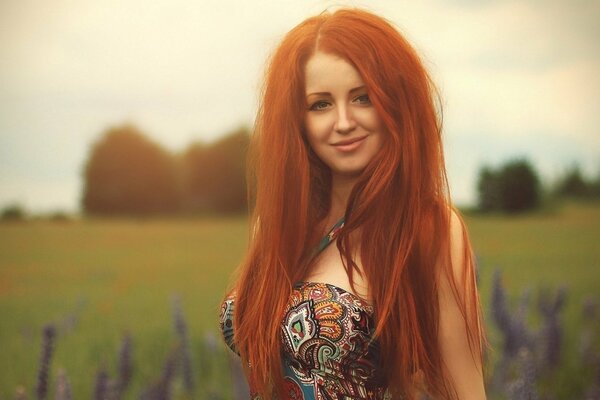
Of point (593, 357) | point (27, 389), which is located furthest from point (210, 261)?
point (593, 357)

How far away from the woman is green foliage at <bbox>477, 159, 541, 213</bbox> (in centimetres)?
158

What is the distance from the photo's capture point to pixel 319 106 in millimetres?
1182

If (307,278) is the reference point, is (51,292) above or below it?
below

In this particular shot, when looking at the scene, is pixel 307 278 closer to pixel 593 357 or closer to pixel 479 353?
pixel 479 353

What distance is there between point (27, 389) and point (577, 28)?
7.72ft

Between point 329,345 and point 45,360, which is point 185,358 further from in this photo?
point 329,345

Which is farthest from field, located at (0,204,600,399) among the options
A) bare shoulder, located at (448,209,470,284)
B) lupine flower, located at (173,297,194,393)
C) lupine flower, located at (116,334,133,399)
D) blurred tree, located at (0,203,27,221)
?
bare shoulder, located at (448,209,470,284)

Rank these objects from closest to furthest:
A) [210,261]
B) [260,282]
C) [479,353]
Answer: [479,353], [260,282], [210,261]

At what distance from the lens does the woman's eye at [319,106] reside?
1.17 m

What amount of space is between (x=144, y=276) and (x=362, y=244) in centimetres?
157

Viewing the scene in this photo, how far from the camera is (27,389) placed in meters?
2.07

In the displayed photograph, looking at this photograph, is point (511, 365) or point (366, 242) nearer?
point (366, 242)

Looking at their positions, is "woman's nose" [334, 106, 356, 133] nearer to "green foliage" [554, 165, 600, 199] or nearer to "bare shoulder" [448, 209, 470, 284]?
"bare shoulder" [448, 209, 470, 284]

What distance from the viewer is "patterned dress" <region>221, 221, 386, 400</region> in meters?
1.09
